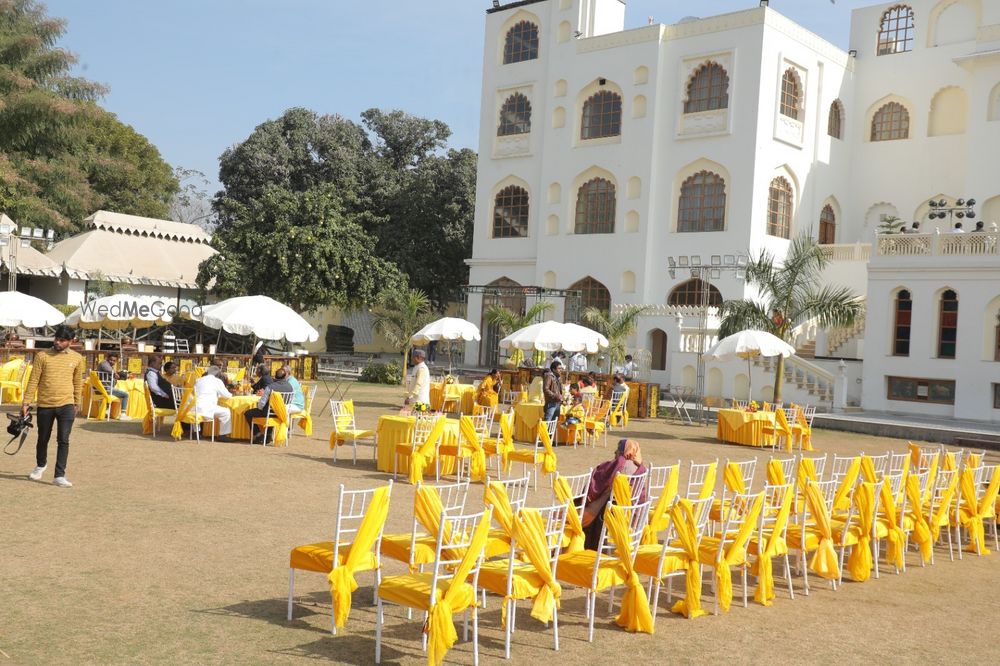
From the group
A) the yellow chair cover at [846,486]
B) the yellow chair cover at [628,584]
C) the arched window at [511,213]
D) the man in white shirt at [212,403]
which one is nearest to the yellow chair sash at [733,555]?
the yellow chair cover at [628,584]

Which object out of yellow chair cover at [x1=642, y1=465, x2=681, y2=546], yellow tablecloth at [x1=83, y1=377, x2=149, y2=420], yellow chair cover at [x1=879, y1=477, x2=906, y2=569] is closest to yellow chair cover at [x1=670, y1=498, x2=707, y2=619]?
yellow chair cover at [x1=642, y1=465, x2=681, y2=546]

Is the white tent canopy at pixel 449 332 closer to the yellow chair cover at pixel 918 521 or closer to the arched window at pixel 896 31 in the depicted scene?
the yellow chair cover at pixel 918 521

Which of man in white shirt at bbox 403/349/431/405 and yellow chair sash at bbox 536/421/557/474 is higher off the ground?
man in white shirt at bbox 403/349/431/405

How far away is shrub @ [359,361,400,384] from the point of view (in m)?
29.6

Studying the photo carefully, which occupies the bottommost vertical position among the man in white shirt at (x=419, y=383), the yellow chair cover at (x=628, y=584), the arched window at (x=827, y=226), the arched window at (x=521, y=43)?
the yellow chair cover at (x=628, y=584)

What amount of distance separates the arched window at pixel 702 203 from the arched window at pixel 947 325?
29.5 feet

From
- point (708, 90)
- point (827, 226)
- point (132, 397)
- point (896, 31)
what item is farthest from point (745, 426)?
point (896, 31)

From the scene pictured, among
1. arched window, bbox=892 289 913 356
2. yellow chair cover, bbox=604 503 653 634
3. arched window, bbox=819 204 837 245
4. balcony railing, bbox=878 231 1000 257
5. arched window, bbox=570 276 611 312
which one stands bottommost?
yellow chair cover, bbox=604 503 653 634

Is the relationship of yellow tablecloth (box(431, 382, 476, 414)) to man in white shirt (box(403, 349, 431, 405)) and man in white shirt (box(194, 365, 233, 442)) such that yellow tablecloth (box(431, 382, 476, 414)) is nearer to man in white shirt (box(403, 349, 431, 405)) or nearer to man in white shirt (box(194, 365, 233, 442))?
man in white shirt (box(403, 349, 431, 405))

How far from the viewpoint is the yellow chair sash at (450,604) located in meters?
5.28

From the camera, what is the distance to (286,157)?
143 feet

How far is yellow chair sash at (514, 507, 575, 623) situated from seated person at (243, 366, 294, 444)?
891cm

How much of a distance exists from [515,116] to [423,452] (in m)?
28.6

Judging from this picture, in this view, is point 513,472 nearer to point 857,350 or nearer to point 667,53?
point 857,350
